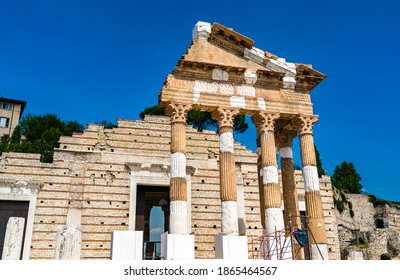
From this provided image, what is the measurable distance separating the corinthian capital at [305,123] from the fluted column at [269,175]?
43.4 inches

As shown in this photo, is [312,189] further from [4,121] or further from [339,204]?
[4,121]

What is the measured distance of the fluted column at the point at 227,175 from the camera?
555 inches

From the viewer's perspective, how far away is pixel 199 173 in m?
19.5

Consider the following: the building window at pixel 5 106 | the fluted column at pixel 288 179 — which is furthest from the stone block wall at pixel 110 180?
the building window at pixel 5 106

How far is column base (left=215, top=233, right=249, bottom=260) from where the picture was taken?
508 inches

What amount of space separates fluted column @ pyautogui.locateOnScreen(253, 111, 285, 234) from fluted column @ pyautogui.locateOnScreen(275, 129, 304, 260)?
145 centimetres

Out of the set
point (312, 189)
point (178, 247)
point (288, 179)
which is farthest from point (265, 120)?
point (178, 247)

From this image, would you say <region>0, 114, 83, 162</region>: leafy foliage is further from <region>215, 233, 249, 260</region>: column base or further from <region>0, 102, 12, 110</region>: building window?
<region>215, 233, 249, 260</region>: column base

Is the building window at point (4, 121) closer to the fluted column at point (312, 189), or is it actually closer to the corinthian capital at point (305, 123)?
the fluted column at point (312, 189)

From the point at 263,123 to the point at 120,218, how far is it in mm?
A: 7716

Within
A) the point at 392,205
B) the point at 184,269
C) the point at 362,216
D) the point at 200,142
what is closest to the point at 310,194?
the point at 200,142

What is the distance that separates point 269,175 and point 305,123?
9.94 feet

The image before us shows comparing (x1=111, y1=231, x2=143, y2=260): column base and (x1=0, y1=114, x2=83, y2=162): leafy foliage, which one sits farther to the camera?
(x1=0, y1=114, x2=83, y2=162): leafy foliage

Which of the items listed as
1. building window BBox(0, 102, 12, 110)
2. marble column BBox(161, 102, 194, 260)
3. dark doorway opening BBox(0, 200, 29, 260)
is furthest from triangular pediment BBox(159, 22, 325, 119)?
building window BBox(0, 102, 12, 110)
